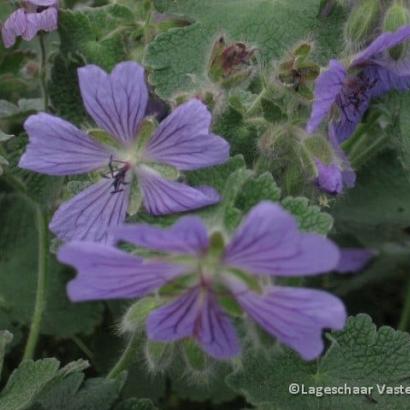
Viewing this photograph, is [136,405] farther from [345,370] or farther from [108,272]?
[108,272]

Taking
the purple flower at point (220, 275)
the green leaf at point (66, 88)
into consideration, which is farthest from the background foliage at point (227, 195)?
the purple flower at point (220, 275)

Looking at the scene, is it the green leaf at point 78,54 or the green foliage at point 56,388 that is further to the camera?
the green leaf at point 78,54

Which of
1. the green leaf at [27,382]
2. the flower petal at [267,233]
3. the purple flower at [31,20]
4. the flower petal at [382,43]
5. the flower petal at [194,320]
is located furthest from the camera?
the purple flower at [31,20]

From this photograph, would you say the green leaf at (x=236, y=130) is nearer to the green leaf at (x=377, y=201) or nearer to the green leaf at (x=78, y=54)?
the green leaf at (x=78, y=54)

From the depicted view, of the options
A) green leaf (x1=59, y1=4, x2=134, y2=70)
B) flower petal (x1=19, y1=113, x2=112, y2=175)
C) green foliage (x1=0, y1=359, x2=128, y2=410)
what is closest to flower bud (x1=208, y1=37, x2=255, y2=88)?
flower petal (x1=19, y1=113, x2=112, y2=175)

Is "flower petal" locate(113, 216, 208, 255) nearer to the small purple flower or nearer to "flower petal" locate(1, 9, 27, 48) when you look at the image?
the small purple flower
